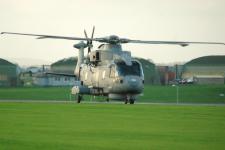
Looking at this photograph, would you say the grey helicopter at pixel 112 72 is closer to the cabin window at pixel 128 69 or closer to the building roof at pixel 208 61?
the cabin window at pixel 128 69

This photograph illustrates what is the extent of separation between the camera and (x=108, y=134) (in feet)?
66.7

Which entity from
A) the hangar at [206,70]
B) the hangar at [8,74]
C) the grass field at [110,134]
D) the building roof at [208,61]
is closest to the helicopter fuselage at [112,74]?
the grass field at [110,134]

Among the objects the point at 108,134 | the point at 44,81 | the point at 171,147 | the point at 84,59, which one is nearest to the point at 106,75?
the point at 84,59

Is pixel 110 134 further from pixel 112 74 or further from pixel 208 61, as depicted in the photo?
pixel 208 61

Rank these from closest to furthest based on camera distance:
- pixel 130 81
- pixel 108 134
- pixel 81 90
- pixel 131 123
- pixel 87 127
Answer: pixel 108 134 → pixel 87 127 → pixel 131 123 → pixel 130 81 → pixel 81 90

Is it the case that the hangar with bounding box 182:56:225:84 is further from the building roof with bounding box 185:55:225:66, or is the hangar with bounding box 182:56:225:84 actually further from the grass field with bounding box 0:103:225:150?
the grass field with bounding box 0:103:225:150

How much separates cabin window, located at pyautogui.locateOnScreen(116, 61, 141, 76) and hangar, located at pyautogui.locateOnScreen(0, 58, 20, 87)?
3449 inches

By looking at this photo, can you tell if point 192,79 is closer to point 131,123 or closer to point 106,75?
point 106,75

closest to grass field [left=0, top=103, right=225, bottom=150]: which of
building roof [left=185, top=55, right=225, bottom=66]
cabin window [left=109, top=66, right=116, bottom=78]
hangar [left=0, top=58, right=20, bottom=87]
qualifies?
cabin window [left=109, top=66, right=116, bottom=78]

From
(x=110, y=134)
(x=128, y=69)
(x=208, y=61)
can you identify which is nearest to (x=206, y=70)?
(x=208, y=61)

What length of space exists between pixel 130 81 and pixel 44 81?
92147mm

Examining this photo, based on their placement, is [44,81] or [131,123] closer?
[131,123]

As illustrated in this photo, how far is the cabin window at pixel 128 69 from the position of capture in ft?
179

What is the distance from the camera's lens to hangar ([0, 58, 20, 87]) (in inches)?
5679
